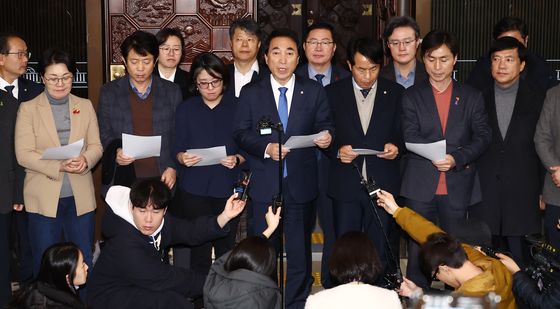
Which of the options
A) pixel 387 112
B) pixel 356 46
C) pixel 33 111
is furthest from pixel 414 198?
pixel 33 111

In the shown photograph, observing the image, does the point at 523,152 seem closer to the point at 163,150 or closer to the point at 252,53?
the point at 252,53

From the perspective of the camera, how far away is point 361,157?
4.23m

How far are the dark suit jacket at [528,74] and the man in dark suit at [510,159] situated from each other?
16cm

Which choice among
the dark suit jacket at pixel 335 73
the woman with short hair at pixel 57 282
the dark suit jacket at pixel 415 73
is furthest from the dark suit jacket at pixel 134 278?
the dark suit jacket at pixel 415 73

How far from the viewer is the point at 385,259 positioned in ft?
14.1

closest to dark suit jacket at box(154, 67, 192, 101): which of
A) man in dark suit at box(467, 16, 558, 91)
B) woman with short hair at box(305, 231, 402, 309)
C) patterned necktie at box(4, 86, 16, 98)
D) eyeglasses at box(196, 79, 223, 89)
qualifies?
eyeglasses at box(196, 79, 223, 89)

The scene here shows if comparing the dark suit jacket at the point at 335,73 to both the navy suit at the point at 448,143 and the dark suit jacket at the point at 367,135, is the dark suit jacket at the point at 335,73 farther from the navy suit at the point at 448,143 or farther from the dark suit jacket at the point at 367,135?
the navy suit at the point at 448,143

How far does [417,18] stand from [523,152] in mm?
1609

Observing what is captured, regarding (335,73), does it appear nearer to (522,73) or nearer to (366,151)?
(366,151)

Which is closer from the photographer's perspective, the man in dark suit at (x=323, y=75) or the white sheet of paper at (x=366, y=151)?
the white sheet of paper at (x=366, y=151)

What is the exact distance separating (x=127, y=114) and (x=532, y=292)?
2352 mm

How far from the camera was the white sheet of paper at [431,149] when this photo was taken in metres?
3.93

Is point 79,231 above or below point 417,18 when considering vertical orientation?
below

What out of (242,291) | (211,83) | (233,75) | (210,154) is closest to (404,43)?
(233,75)
